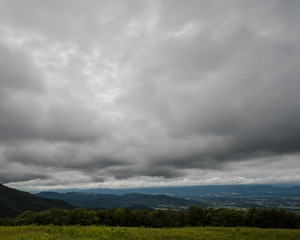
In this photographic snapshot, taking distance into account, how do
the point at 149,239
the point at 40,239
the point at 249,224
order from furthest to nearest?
the point at 249,224, the point at 149,239, the point at 40,239

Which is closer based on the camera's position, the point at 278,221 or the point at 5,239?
the point at 5,239

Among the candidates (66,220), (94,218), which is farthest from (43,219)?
(94,218)

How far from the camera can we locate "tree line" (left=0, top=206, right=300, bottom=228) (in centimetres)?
7006

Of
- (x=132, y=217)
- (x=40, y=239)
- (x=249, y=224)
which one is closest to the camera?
(x=40, y=239)

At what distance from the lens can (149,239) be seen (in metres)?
25.5

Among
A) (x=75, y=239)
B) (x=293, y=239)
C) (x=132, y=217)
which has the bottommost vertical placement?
(x=132, y=217)

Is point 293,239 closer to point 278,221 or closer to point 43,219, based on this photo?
point 278,221

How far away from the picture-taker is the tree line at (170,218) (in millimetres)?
70062

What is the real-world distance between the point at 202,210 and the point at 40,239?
247 ft

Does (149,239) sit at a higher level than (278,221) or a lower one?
higher

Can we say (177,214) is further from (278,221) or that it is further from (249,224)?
(278,221)

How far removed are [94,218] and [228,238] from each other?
68.5 metres

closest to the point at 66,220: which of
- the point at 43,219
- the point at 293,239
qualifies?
the point at 43,219

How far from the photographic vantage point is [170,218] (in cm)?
8688
